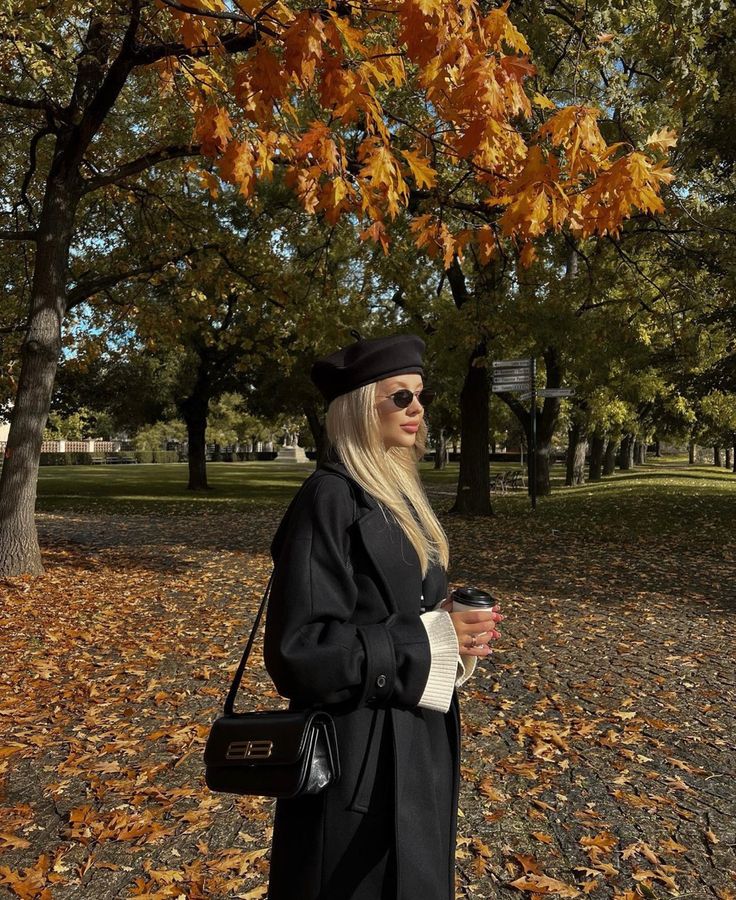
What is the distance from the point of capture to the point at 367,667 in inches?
66.7

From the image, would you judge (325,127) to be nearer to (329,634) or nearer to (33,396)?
(329,634)

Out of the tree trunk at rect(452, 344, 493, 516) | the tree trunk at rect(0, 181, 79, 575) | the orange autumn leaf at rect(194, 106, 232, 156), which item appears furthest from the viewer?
the tree trunk at rect(452, 344, 493, 516)

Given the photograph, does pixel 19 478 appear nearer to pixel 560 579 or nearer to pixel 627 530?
pixel 560 579

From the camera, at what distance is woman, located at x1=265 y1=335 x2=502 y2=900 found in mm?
1705

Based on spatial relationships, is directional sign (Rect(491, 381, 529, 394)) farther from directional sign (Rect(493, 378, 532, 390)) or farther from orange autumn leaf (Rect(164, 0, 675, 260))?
orange autumn leaf (Rect(164, 0, 675, 260))

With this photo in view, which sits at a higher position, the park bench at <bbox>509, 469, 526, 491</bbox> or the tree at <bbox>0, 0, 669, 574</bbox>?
the tree at <bbox>0, 0, 669, 574</bbox>

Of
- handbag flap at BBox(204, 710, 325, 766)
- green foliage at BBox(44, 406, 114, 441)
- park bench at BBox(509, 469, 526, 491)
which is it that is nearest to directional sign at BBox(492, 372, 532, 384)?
handbag flap at BBox(204, 710, 325, 766)

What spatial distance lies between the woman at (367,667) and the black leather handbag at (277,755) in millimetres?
54

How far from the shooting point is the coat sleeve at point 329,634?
1.66 metres

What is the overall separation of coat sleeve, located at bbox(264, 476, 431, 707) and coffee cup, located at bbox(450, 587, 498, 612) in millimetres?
146

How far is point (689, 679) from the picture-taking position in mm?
6066

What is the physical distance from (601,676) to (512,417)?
4219cm

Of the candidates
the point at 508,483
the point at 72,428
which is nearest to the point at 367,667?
the point at 508,483

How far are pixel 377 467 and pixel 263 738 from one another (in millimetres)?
721
